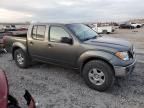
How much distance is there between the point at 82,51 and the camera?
491cm

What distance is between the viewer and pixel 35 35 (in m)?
6.16

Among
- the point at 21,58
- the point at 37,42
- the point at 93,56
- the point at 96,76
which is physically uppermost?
the point at 37,42

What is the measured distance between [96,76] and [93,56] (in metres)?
0.54

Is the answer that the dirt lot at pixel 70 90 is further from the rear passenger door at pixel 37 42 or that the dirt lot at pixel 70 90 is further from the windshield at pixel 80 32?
the windshield at pixel 80 32

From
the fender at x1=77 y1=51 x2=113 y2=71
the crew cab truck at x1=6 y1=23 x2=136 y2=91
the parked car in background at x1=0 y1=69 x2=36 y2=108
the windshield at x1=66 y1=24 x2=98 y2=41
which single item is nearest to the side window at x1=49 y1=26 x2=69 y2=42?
the crew cab truck at x1=6 y1=23 x2=136 y2=91

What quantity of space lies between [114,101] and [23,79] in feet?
9.86

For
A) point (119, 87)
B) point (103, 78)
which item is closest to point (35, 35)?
point (103, 78)

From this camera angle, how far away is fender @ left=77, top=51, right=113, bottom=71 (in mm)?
4461

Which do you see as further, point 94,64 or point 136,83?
point 136,83

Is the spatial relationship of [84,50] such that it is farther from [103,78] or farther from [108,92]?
[108,92]

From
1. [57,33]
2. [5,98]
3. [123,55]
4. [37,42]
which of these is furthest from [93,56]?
[5,98]

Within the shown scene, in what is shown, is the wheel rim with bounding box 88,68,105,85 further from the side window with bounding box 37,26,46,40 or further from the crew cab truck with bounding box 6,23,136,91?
the side window with bounding box 37,26,46,40

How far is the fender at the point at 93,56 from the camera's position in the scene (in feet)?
14.6

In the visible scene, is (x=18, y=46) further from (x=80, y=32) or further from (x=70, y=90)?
(x=70, y=90)
